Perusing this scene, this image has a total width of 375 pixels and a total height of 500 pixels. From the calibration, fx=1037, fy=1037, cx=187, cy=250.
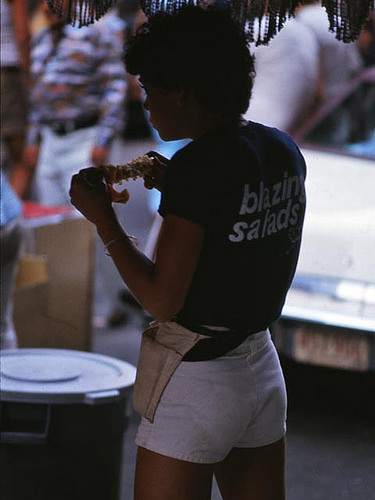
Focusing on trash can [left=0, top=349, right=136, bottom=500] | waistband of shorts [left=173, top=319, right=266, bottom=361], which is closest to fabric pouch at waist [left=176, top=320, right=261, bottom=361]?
waistband of shorts [left=173, top=319, right=266, bottom=361]

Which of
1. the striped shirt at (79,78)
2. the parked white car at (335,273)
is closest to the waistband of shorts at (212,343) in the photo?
the parked white car at (335,273)

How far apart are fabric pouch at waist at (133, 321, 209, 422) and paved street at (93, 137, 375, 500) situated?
6.14ft

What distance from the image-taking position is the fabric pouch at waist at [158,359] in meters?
2.40

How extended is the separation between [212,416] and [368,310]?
2.58 metres

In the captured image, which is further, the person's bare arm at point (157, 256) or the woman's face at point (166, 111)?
the woman's face at point (166, 111)

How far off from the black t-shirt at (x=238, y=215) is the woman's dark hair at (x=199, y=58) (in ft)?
0.28

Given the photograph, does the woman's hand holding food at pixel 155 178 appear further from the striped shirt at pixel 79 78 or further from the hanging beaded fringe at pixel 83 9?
the striped shirt at pixel 79 78

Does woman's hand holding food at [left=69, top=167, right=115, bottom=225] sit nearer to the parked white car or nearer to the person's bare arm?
the person's bare arm

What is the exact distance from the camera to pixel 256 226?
92.0 inches

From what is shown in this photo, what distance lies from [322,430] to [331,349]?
1.36 feet

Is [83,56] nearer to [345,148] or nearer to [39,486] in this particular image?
[345,148]

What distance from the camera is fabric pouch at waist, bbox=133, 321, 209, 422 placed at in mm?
2396

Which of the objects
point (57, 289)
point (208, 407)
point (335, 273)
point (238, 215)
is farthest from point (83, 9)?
point (57, 289)

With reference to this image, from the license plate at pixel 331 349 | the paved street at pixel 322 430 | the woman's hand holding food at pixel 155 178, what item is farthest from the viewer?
the license plate at pixel 331 349
